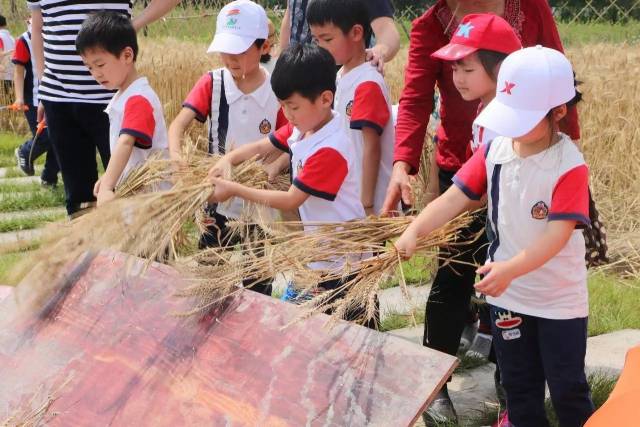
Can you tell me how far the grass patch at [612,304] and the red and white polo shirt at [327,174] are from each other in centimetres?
150

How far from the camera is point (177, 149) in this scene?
142 inches

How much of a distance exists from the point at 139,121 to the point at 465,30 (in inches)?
58.2

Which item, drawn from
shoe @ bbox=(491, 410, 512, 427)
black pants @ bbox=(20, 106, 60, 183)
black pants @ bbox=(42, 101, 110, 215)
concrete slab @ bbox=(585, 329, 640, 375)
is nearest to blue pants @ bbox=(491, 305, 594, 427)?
shoe @ bbox=(491, 410, 512, 427)

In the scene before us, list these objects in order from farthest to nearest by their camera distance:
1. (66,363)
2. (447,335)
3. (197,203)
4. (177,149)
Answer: (177,149)
(447,335)
(197,203)
(66,363)

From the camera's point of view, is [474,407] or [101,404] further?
[474,407]

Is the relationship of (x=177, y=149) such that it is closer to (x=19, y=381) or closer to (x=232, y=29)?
(x=232, y=29)

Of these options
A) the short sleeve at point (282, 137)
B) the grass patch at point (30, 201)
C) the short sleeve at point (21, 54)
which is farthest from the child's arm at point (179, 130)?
the short sleeve at point (21, 54)

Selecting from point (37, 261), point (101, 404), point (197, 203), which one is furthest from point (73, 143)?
point (101, 404)

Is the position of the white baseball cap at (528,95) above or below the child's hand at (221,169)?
above

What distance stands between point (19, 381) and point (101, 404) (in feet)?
1.22

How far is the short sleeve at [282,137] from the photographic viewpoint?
343 cm

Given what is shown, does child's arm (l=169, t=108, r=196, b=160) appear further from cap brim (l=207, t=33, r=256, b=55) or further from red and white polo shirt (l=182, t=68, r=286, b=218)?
cap brim (l=207, t=33, r=256, b=55)

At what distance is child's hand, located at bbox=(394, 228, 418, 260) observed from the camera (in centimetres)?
262

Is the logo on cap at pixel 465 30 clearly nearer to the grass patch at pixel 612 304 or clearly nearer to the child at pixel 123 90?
the child at pixel 123 90
